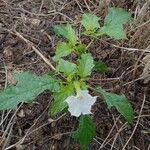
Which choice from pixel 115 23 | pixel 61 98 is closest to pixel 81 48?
pixel 115 23

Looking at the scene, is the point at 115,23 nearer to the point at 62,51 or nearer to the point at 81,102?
the point at 62,51

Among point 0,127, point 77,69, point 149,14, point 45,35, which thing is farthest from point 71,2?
point 0,127

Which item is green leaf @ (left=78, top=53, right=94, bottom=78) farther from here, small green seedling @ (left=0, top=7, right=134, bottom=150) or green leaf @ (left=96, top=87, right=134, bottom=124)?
green leaf @ (left=96, top=87, right=134, bottom=124)

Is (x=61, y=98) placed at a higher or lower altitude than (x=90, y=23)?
lower

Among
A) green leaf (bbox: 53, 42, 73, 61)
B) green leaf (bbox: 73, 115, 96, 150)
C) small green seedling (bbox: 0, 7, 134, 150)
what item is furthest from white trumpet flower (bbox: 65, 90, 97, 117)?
green leaf (bbox: 53, 42, 73, 61)

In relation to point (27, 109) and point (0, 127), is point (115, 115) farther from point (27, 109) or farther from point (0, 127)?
point (0, 127)

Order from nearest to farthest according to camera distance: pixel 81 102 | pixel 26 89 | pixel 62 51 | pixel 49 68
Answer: pixel 81 102
pixel 26 89
pixel 62 51
pixel 49 68

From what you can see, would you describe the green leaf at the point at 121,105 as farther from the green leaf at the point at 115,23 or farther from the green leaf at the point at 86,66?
the green leaf at the point at 115,23
